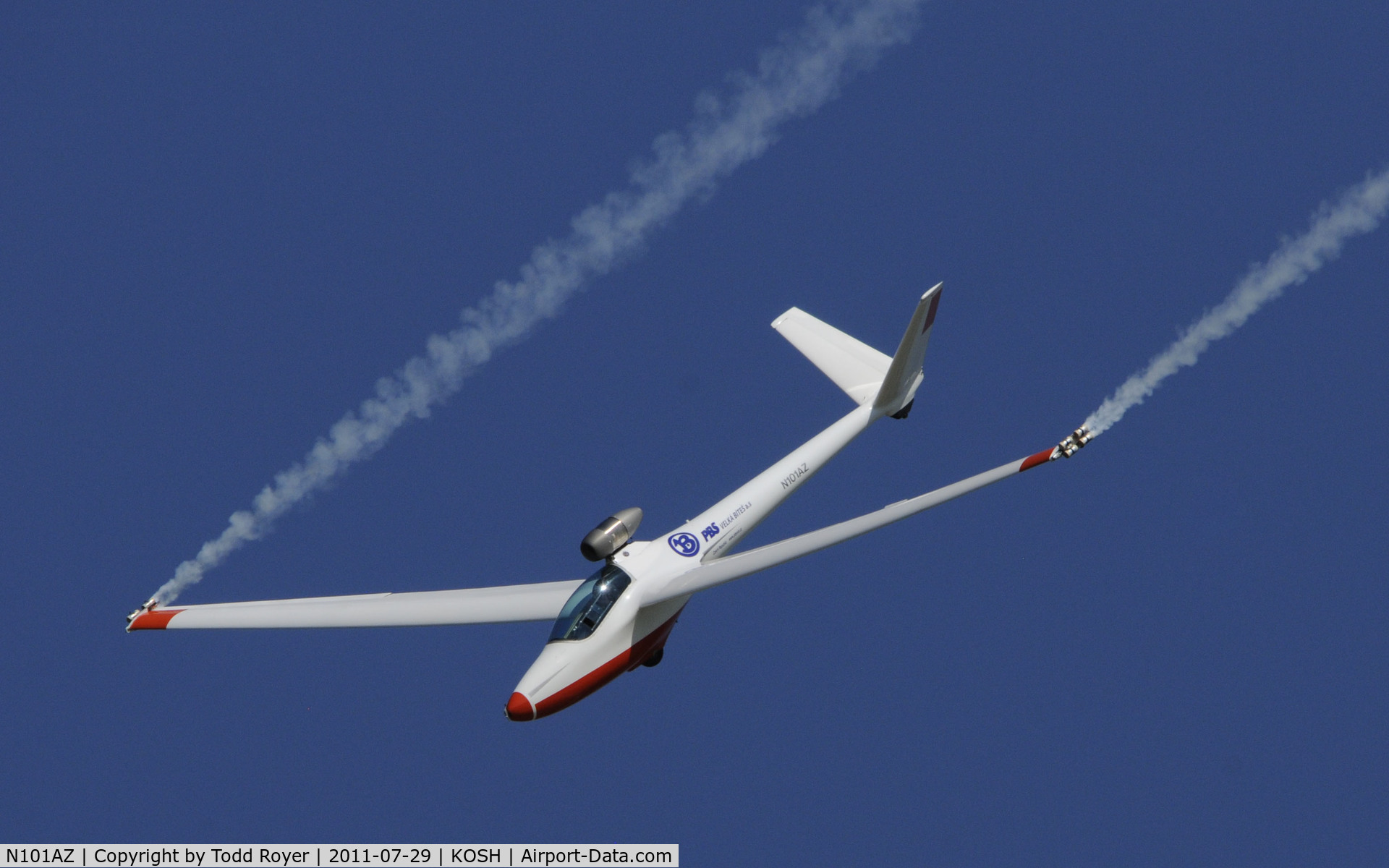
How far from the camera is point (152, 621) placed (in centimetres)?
2314

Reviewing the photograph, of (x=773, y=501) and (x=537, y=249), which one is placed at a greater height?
(x=537, y=249)

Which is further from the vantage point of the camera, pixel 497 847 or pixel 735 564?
pixel 735 564

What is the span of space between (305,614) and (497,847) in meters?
5.79

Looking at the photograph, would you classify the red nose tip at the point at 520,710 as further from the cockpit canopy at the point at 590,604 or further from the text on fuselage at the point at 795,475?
the text on fuselage at the point at 795,475

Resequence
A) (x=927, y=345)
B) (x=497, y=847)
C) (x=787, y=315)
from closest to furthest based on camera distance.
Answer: (x=497, y=847) < (x=927, y=345) < (x=787, y=315)

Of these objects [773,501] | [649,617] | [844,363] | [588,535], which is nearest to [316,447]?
[588,535]

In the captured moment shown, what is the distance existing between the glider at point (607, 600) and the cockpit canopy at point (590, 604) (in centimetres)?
2

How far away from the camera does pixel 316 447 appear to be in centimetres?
2272

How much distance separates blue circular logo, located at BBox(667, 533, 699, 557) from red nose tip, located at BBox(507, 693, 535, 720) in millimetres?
3985

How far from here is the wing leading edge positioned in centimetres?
2256

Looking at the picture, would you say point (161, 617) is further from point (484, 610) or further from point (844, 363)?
point (844, 363)

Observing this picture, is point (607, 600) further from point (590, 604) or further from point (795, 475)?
point (795, 475)

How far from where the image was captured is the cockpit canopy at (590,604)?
21.6 metres

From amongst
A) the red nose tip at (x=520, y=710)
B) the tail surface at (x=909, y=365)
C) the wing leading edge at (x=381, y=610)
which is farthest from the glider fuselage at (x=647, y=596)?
the tail surface at (x=909, y=365)
